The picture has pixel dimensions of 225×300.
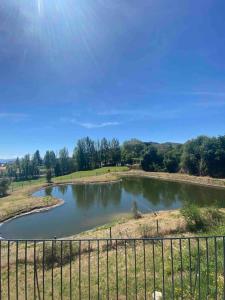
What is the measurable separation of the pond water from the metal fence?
32.9ft

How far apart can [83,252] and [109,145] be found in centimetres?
7188

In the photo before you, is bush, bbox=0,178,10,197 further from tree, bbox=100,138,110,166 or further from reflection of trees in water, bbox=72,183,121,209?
tree, bbox=100,138,110,166

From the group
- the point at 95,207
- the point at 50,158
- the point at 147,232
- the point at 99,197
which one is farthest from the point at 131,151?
the point at 147,232

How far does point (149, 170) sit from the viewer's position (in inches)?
2569

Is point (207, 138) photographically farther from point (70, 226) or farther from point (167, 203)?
point (70, 226)

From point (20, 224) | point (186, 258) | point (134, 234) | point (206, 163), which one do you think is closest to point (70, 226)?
point (20, 224)

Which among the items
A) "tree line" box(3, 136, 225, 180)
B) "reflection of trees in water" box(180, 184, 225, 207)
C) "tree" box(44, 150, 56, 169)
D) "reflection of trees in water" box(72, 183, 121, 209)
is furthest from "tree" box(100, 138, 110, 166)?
"reflection of trees in water" box(180, 184, 225, 207)

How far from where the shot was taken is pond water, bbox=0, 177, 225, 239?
21.0 m

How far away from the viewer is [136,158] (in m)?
75.9

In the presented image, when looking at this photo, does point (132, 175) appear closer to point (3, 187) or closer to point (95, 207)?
point (3, 187)

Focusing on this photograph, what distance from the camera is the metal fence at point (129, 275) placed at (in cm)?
455

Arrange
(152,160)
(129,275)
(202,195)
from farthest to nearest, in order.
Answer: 1. (152,160)
2. (202,195)
3. (129,275)

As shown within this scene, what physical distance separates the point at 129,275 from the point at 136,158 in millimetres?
68643

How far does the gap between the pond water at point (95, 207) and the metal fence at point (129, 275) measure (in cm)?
1003
